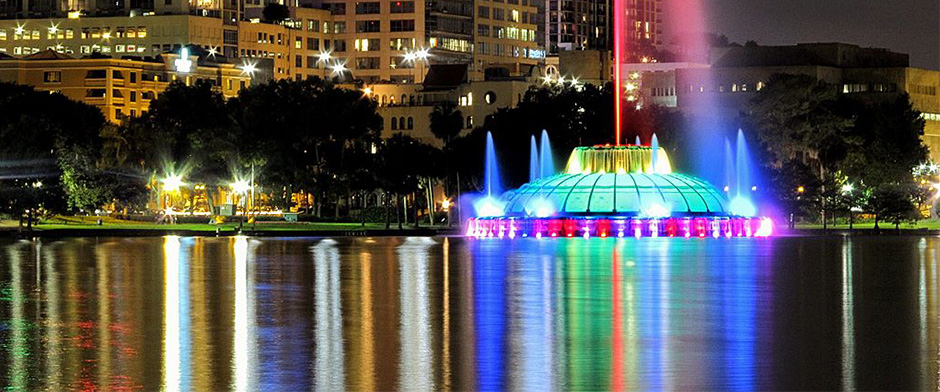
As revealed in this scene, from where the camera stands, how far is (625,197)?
395ft

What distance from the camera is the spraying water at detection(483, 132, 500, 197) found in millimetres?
154125

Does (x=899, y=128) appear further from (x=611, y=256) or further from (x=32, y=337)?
(x=32, y=337)

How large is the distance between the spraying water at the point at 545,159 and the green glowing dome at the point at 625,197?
27823mm

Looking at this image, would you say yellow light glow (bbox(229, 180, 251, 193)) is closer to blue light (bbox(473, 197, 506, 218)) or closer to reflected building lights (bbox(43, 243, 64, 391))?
blue light (bbox(473, 197, 506, 218))

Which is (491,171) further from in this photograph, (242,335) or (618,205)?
(242,335)

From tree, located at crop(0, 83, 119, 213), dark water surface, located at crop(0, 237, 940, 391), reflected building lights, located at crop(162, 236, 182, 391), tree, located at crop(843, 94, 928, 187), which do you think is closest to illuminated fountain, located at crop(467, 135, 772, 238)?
tree, located at crop(0, 83, 119, 213)

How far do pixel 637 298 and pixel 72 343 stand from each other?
17.3 meters

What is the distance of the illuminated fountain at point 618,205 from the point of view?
113 m

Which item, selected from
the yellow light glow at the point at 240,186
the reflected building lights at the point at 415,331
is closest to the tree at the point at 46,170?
the yellow light glow at the point at 240,186

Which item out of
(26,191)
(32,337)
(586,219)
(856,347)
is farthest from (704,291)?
(26,191)

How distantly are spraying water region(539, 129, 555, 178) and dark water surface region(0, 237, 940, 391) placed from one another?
78467 mm

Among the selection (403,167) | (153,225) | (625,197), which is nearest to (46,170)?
(153,225)

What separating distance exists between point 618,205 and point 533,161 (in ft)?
109

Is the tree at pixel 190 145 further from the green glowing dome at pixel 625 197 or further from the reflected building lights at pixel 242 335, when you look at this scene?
the reflected building lights at pixel 242 335
